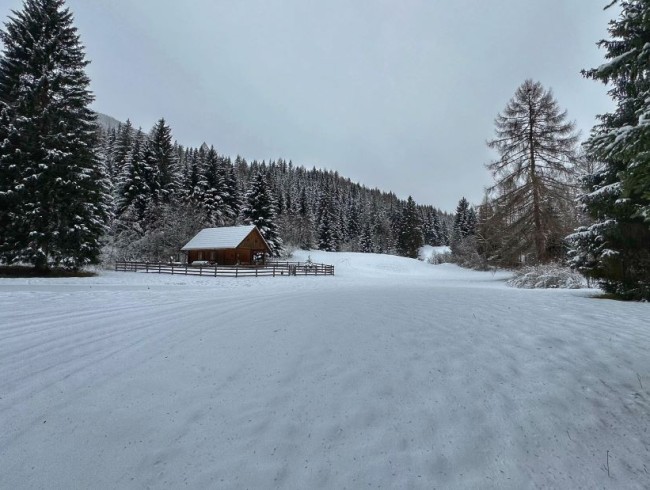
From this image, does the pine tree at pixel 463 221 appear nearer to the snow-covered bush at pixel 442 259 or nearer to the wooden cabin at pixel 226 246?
the snow-covered bush at pixel 442 259

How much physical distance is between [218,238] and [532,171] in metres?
30.1

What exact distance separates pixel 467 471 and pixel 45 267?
25.0m

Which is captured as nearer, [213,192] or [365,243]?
[213,192]

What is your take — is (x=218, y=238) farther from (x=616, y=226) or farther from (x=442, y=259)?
(x=442, y=259)

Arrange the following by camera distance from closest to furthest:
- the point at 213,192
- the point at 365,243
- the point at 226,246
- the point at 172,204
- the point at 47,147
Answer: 1. the point at 47,147
2. the point at 226,246
3. the point at 172,204
4. the point at 213,192
5. the point at 365,243

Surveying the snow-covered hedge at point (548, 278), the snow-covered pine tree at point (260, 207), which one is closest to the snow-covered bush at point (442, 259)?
the snow-covered pine tree at point (260, 207)

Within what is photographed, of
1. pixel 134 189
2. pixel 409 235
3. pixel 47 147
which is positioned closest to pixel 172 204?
pixel 134 189

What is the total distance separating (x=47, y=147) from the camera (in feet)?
66.8

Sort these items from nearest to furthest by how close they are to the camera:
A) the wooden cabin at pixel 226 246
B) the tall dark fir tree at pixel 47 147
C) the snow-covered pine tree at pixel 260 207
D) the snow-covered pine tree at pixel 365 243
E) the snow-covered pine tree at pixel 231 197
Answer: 1. the tall dark fir tree at pixel 47 147
2. the wooden cabin at pixel 226 246
3. the snow-covered pine tree at pixel 260 207
4. the snow-covered pine tree at pixel 231 197
5. the snow-covered pine tree at pixel 365 243

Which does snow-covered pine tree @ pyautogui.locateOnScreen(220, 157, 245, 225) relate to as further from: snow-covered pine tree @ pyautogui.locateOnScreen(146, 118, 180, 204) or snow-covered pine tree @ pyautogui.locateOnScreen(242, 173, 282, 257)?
snow-covered pine tree @ pyautogui.locateOnScreen(146, 118, 180, 204)

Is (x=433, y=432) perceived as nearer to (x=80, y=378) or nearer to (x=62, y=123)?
(x=80, y=378)

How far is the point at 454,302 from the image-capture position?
8898mm

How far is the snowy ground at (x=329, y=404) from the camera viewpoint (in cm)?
283

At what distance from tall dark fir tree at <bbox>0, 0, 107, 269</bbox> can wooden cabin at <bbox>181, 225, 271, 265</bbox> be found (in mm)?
14249
